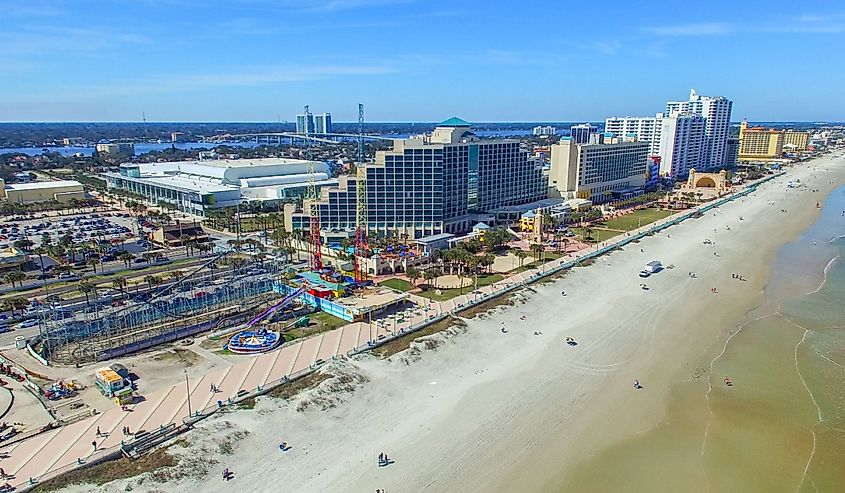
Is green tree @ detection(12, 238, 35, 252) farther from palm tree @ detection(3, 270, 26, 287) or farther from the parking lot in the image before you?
palm tree @ detection(3, 270, 26, 287)

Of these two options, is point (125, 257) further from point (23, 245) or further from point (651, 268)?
point (651, 268)

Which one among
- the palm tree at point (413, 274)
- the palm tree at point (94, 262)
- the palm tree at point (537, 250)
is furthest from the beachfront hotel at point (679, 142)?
the palm tree at point (94, 262)

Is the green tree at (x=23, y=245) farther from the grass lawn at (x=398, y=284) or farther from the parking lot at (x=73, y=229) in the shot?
the grass lawn at (x=398, y=284)

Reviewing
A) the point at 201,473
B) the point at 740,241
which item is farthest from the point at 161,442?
the point at 740,241

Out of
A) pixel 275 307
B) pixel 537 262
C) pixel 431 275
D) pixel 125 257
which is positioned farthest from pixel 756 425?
pixel 125 257

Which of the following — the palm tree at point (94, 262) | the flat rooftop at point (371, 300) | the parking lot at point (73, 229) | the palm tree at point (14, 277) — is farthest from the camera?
the parking lot at point (73, 229)

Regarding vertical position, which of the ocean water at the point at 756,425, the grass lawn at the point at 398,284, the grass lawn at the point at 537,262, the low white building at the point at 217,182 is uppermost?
the low white building at the point at 217,182
